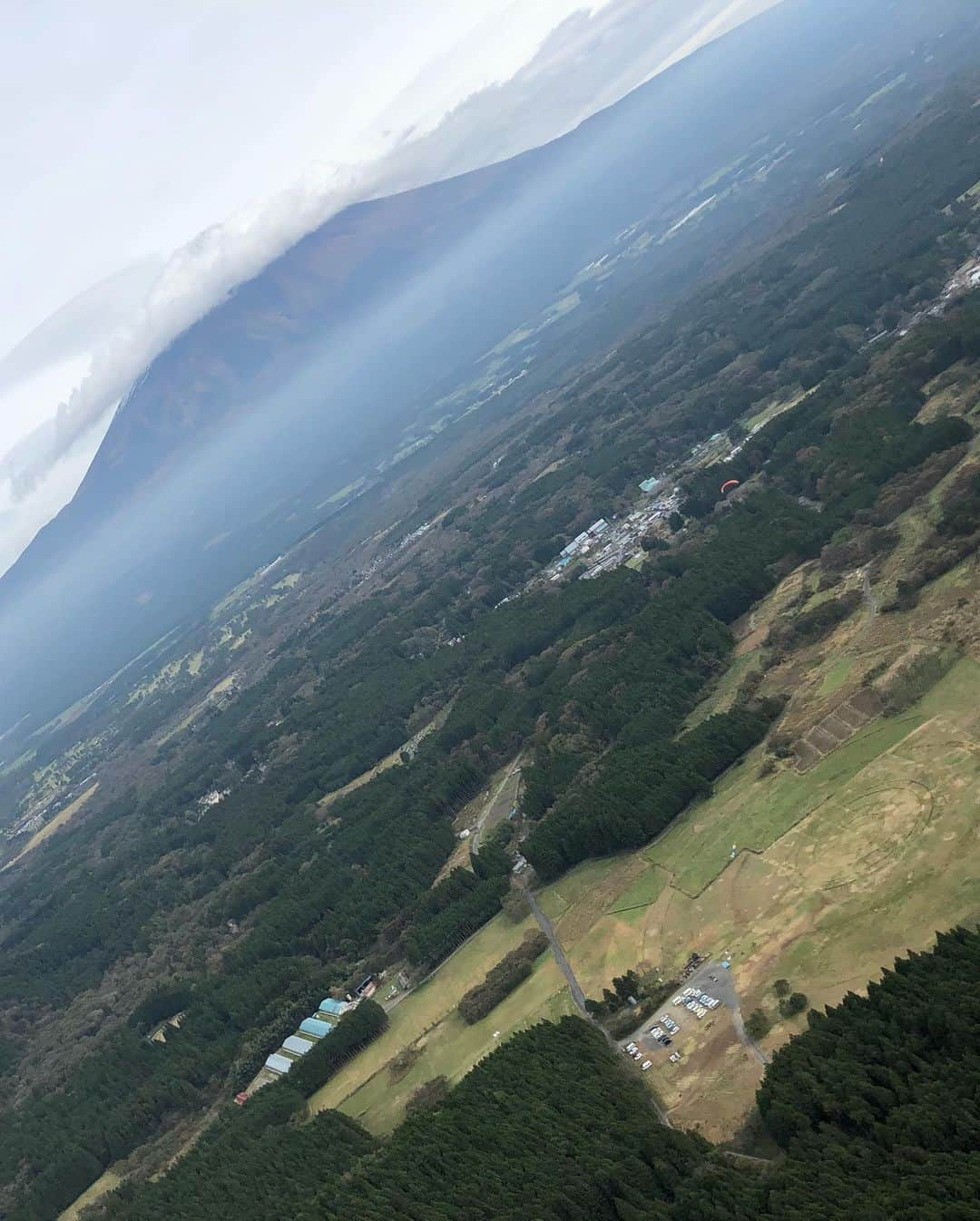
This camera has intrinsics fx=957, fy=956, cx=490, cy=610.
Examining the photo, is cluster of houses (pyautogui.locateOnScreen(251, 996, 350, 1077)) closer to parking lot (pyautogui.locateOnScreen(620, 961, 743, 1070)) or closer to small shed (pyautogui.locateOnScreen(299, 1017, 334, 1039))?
small shed (pyautogui.locateOnScreen(299, 1017, 334, 1039))

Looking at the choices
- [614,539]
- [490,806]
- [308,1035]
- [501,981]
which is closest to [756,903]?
[501,981]

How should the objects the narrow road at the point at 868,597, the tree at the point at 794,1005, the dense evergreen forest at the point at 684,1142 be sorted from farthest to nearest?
1. the narrow road at the point at 868,597
2. the tree at the point at 794,1005
3. the dense evergreen forest at the point at 684,1142

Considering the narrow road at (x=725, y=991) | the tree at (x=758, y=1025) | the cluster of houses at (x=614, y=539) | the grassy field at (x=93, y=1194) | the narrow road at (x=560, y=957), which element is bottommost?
the narrow road at (x=560, y=957)

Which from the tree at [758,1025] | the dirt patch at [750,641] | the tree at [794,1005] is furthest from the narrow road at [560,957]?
the dirt patch at [750,641]

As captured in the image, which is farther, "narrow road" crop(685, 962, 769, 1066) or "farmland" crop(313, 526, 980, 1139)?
"farmland" crop(313, 526, 980, 1139)

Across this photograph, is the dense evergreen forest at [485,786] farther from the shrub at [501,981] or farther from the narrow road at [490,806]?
the shrub at [501,981]

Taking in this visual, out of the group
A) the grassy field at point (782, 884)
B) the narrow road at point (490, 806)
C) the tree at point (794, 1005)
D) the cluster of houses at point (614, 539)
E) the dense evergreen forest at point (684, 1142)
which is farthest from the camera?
the cluster of houses at point (614, 539)

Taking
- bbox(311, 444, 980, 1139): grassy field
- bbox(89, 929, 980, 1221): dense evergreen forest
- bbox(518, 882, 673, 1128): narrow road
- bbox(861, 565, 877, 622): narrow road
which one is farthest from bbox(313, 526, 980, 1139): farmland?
bbox(89, 929, 980, 1221): dense evergreen forest
